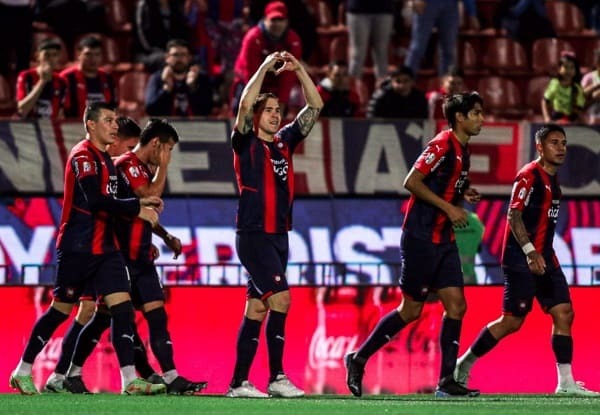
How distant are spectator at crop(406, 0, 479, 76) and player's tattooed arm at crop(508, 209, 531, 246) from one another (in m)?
6.40

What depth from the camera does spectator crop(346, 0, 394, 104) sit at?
17.3m

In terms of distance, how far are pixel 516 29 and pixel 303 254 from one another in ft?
18.0

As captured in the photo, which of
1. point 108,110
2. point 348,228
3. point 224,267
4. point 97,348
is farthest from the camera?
point 348,228

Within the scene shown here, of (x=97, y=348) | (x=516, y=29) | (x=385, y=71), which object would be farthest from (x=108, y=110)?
(x=516, y=29)

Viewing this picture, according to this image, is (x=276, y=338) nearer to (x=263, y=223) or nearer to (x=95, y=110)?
(x=263, y=223)

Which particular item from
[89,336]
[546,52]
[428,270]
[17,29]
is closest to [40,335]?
[89,336]

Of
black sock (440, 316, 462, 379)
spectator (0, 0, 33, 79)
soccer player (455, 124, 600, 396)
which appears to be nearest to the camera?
black sock (440, 316, 462, 379)

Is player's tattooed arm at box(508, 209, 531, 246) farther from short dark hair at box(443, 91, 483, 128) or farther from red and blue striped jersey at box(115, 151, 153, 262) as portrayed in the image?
red and blue striped jersey at box(115, 151, 153, 262)

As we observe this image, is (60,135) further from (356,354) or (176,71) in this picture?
(356,354)

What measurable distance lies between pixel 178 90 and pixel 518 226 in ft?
17.3

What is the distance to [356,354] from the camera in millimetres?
10984

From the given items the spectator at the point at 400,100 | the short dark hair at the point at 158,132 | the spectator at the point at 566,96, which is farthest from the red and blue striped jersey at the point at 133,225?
the spectator at the point at 566,96

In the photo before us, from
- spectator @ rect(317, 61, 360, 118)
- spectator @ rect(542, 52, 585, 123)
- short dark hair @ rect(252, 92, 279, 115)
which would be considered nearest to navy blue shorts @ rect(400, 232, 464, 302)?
short dark hair @ rect(252, 92, 279, 115)

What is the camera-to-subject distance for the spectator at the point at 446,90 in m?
15.7
